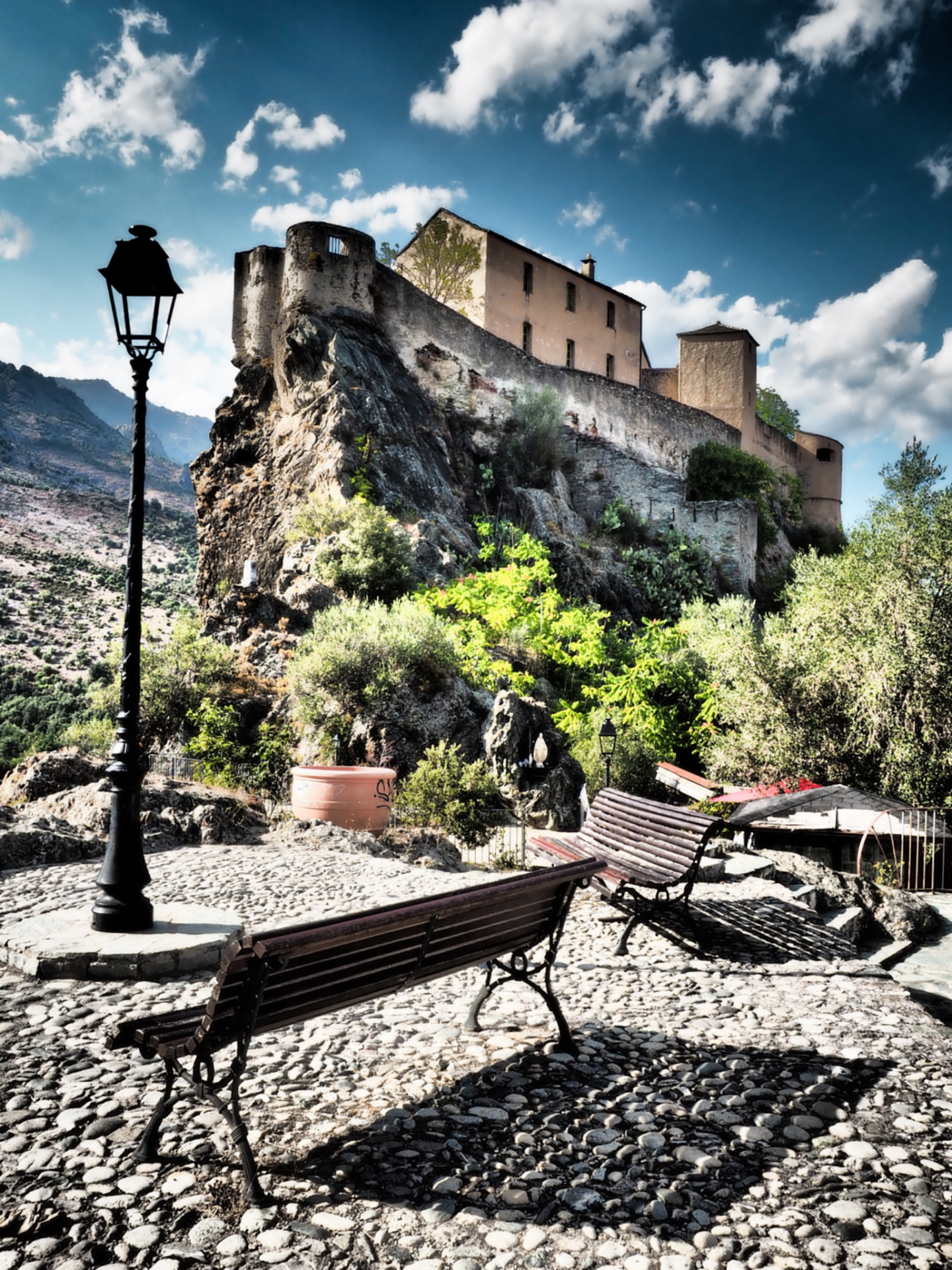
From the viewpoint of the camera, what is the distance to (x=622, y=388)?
2788cm

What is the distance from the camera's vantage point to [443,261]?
28.9 metres

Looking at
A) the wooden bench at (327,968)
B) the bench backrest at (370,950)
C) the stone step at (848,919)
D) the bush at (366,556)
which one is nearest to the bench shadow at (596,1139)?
the wooden bench at (327,968)

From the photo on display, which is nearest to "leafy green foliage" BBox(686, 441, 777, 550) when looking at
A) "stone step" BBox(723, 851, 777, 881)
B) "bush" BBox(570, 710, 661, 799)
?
"bush" BBox(570, 710, 661, 799)

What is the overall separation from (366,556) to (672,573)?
499 inches

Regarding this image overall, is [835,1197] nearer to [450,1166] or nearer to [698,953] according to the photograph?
[450,1166]

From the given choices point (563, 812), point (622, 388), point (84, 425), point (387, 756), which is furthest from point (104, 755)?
point (84, 425)

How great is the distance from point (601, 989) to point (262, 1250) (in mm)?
2625

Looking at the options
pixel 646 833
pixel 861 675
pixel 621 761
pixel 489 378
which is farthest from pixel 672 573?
pixel 646 833

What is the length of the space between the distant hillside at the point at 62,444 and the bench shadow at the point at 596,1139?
61170mm

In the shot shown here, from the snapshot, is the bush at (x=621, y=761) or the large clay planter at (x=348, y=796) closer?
the large clay planter at (x=348, y=796)

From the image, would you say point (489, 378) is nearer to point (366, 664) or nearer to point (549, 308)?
point (549, 308)

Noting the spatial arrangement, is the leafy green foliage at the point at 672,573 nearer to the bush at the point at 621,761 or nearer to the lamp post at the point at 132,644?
the bush at the point at 621,761

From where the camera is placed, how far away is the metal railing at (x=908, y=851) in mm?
12109

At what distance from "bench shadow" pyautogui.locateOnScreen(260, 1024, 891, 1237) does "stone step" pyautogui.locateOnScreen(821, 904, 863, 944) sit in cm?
413
